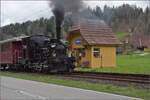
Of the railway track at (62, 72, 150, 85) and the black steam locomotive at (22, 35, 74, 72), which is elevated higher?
the black steam locomotive at (22, 35, 74, 72)

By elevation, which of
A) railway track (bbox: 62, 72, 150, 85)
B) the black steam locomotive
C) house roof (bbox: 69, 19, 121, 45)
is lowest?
railway track (bbox: 62, 72, 150, 85)

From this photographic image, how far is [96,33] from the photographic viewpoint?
2545 cm

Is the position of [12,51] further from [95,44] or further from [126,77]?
[126,77]

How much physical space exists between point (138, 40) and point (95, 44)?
58030 mm

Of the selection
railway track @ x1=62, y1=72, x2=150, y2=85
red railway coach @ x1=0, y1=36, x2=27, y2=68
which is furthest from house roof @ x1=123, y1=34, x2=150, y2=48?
railway track @ x1=62, y1=72, x2=150, y2=85

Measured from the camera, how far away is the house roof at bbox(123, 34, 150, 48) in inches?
3016

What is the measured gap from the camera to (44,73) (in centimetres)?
1852

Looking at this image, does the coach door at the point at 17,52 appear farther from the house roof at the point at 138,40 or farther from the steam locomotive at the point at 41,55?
the house roof at the point at 138,40

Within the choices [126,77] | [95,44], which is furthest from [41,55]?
[95,44]

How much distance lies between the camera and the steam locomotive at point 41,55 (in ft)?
57.7

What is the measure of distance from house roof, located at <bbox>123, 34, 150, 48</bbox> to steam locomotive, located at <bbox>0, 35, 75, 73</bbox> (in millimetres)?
59147

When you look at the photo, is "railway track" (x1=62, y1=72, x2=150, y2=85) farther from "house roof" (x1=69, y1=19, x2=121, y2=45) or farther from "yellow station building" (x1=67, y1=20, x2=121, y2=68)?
"house roof" (x1=69, y1=19, x2=121, y2=45)

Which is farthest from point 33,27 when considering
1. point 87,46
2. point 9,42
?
point 87,46

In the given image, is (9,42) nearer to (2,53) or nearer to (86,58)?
(2,53)
